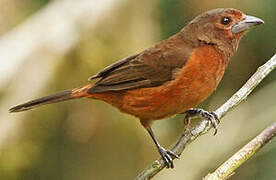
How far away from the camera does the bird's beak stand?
12.4ft

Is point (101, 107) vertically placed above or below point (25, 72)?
below

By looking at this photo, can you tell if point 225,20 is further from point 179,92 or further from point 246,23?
point 179,92

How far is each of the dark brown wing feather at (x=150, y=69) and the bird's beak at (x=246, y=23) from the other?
0.31m

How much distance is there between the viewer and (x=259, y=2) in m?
5.55

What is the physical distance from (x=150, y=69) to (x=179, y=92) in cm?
33

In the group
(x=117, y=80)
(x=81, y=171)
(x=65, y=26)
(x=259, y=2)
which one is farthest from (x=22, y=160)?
(x=259, y=2)

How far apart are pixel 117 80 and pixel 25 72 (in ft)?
4.90

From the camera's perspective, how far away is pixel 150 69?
13.1ft

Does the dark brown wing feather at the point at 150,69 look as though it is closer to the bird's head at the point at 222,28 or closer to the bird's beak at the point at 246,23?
the bird's head at the point at 222,28

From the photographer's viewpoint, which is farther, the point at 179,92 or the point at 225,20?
the point at 225,20

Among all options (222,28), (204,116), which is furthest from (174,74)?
(222,28)

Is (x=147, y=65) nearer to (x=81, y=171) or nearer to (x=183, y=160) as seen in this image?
(x=183, y=160)

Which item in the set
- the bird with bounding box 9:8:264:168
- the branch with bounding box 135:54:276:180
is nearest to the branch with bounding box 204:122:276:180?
the branch with bounding box 135:54:276:180

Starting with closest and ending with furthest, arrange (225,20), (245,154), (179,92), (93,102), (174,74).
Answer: (245,154) < (179,92) < (174,74) < (225,20) < (93,102)
